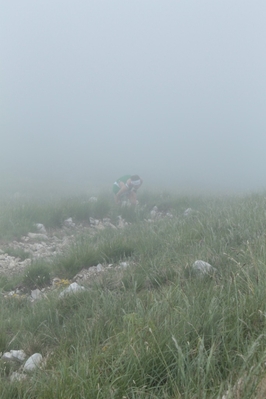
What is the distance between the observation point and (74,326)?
129 inches

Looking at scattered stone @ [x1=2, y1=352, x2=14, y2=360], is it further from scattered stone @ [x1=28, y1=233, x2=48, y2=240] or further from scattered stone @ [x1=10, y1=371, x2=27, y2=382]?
scattered stone @ [x1=28, y1=233, x2=48, y2=240]

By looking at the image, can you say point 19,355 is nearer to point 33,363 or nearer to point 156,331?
point 33,363

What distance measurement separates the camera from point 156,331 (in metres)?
2.38

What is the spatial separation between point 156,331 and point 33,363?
3.02ft

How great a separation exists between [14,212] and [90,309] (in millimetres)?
7522

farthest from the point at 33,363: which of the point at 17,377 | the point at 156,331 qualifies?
the point at 156,331

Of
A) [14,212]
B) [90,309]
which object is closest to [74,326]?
[90,309]

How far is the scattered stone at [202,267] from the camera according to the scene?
3.67 metres

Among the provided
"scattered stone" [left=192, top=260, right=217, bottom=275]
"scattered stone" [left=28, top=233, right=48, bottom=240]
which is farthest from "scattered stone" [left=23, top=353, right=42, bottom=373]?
Result: "scattered stone" [left=28, top=233, right=48, bottom=240]

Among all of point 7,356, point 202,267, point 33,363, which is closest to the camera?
point 33,363

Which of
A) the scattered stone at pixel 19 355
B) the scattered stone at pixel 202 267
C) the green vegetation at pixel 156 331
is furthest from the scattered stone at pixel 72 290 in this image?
the scattered stone at pixel 202 267

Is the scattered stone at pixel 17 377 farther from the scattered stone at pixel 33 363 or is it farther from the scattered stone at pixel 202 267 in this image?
the scattered stone at pixel 202 267

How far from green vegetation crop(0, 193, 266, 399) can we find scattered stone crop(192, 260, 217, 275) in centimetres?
8

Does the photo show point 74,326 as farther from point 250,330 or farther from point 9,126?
point 9,126
